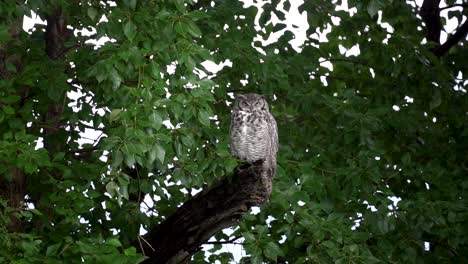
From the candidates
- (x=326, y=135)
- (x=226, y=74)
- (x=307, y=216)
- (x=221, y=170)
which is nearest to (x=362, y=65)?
(x=326, y=135)

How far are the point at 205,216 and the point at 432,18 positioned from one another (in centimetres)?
651

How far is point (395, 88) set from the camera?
963cm

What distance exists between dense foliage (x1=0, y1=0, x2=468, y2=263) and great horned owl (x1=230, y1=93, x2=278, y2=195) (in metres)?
0.18

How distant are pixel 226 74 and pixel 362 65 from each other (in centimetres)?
237

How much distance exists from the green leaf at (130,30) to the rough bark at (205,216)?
1.20 meters

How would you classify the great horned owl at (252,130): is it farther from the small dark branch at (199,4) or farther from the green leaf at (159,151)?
the small dark branch at (199,4)

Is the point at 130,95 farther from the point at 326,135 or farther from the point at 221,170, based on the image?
the point at 326,135

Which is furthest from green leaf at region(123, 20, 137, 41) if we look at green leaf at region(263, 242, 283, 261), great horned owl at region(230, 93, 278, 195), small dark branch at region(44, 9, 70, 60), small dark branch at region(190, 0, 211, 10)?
small dark branch at region(190, 0, 211, 10)

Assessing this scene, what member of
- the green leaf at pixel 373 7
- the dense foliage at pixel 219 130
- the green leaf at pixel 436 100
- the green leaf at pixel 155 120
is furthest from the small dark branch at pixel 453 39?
the green leaf at pixel 155 120

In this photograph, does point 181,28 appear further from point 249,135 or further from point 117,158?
point 249,135

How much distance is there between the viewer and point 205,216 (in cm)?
621

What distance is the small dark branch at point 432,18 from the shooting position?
1167cm

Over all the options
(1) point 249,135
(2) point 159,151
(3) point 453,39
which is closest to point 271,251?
(1) point 249,135

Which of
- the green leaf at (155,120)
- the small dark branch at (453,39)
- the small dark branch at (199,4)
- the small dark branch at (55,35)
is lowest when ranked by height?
the green leaf at (155,120)
